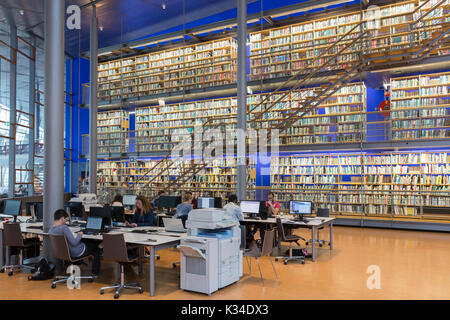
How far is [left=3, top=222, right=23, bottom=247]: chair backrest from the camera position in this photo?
5.32 metres

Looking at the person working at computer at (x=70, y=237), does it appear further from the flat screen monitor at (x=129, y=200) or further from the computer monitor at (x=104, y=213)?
the flat screen monitor at (x=129, y=200)

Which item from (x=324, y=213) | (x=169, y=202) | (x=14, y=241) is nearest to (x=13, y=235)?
(x=14, y=241)

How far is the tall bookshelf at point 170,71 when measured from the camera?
41.4 feet

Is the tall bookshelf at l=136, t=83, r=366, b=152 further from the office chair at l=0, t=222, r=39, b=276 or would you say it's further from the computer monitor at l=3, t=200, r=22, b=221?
the office chair at l=0, t=222, r=39, b=276

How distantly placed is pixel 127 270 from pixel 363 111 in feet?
26.2

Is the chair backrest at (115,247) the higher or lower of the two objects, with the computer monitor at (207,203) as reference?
lower

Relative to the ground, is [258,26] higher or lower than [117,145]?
higher

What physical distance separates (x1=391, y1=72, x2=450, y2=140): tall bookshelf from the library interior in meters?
0.05

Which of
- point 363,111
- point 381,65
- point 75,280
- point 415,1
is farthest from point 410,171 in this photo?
point 75,280

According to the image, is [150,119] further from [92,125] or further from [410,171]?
[410,171]

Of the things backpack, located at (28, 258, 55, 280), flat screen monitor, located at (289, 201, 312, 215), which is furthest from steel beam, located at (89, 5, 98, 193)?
flat screen monitor, located at (289, 201, 312, 215)

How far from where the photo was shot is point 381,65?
31.6 feet

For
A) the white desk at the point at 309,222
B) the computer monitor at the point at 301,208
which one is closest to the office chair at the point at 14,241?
the white desk at the point at 309,222

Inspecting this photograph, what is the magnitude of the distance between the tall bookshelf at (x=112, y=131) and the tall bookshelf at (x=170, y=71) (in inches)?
31.3
